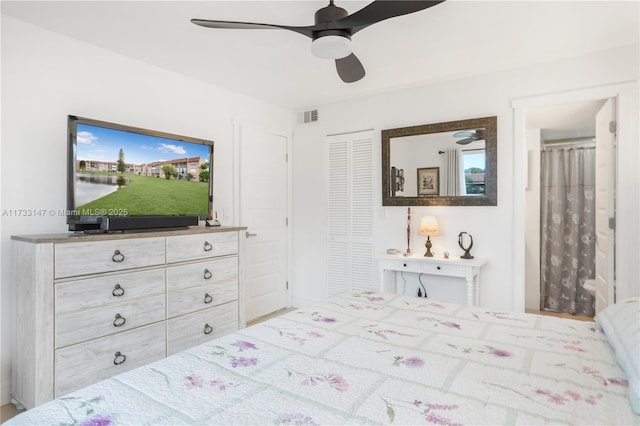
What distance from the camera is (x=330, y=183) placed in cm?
433

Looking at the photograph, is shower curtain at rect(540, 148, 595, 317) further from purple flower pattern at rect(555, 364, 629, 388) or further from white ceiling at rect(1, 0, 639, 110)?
purple flower pattern at rect(555, 364, 629, 388)

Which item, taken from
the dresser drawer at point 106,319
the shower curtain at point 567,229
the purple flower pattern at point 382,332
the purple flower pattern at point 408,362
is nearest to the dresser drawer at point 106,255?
the dresser drawer at point 106,319

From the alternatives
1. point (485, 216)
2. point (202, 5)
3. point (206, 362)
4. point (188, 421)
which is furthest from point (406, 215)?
point (188, 421)

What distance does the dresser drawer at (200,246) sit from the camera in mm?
2668

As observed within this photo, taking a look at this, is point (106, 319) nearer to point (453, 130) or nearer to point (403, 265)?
point (403, 265)

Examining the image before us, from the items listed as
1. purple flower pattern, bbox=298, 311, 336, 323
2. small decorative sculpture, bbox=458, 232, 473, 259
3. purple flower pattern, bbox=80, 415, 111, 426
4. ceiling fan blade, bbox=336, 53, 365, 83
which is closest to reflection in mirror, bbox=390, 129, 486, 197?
small decorative sculpture, bbox=458, 232, 473, 259

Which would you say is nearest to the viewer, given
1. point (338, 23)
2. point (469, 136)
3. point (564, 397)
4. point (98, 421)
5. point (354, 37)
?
point (98, 421)

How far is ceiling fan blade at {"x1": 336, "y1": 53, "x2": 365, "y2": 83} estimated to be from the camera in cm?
242

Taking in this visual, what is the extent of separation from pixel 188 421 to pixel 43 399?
5.47ft

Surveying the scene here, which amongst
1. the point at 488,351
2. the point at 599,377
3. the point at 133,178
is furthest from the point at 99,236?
the point at 599,377

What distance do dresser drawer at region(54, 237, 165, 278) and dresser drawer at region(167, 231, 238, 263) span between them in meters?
0.09

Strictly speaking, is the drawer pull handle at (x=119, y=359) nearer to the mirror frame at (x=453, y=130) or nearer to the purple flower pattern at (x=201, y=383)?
the purple flower pattern at (x=201, y=383)

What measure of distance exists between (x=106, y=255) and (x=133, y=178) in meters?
0.73

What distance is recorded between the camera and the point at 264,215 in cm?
420
